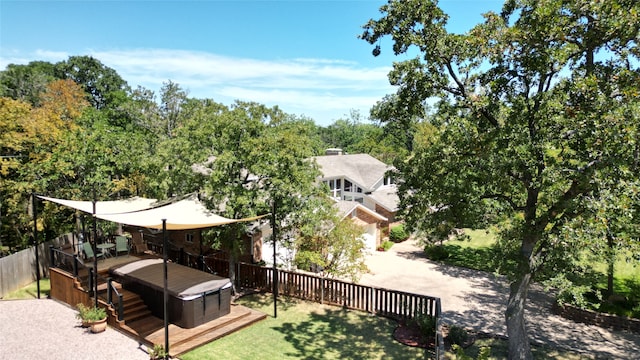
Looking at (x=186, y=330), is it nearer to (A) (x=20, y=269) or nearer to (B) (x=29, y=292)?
(B) (x=29, y=292)

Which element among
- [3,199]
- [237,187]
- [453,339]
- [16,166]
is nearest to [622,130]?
[453,339]

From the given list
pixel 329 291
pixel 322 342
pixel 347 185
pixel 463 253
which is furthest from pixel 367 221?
pixel 322 342

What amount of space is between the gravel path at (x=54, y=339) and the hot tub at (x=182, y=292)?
133 cm

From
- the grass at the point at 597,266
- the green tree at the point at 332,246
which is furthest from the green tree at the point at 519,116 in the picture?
the green tree at the point at 332,246

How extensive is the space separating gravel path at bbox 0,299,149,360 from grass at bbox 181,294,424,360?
2.16 m

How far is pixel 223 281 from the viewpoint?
12.6 meters

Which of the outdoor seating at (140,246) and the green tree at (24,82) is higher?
the green tree at (24,82)

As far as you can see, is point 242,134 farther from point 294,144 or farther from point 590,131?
point 590,131

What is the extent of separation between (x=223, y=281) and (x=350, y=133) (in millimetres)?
85177

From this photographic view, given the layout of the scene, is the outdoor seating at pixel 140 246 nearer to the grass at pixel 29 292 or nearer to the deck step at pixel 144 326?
the grass at pixel 29 292

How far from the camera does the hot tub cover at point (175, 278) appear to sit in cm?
1183

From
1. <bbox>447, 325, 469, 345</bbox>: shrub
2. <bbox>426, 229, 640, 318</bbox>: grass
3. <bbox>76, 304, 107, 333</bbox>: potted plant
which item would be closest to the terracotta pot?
<bbox>76, 304, 107, 333</bbox>: potted plant

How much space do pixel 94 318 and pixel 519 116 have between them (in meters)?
13.1

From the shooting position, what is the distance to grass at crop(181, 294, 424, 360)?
423 inches
